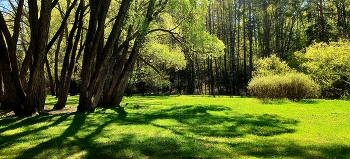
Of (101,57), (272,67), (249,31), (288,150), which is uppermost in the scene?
(249,31)

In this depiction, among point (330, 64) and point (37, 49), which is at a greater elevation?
point (330, 64)

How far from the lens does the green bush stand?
61.3ft

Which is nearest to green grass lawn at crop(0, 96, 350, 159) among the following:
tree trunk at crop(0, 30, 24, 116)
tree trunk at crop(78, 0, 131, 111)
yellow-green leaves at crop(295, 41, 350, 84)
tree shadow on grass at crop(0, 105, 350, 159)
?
tree shadow on grass at crop(0, 105, 350, 159)

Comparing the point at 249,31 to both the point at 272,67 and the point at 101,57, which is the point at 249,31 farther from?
the point at 101,57

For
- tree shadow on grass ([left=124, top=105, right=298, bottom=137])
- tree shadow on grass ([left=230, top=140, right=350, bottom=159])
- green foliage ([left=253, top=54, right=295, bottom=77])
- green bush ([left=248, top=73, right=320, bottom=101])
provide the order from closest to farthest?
tree shadow on grass ([left=230, top=140, right=350, bottom=159]), tree shadow on grass ([left=124, top=105, right=298, bottom=137]), green bush ([left=248, top=73, right=320, bottom=101]), green foliage ([left=253, top=54, right=295, bottom=77])

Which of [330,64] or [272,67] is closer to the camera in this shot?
[330,64]

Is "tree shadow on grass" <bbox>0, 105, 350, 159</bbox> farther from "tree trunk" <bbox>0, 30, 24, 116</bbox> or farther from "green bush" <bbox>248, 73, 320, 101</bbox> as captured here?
"green bush" <bbox>248, 73, 320, 101</bbox>

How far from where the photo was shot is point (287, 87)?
1900 cm

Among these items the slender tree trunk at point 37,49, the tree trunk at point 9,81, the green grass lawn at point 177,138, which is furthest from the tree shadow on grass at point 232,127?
the tree trunk at point 9,81

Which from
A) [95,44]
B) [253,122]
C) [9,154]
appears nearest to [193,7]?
[95,44]

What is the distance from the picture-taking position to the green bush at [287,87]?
18.7 meters

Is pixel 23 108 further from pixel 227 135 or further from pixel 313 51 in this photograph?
pixel 313 51

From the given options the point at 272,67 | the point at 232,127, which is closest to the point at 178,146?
the point at 232,127

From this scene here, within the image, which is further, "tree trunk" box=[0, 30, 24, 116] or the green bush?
the green bush
